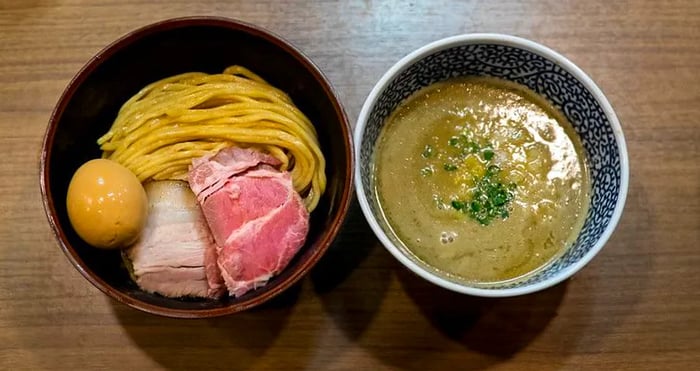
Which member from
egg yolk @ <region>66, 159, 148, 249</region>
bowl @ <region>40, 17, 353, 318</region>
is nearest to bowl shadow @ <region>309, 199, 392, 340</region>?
bowl @ <region>40, 17, 353, 318</region>

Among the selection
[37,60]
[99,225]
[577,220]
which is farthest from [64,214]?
[577,220]

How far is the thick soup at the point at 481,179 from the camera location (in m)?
1.38

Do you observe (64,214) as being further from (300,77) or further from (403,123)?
(403,123)

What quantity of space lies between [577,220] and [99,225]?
89cm

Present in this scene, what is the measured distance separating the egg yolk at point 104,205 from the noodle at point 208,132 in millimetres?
103

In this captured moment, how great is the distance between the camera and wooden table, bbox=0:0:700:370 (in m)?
1.46

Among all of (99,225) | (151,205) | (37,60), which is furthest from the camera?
(37,60)

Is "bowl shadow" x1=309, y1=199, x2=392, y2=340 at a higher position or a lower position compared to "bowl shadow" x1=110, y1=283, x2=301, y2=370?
higher

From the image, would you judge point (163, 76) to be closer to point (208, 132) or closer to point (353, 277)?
point (208, 132)

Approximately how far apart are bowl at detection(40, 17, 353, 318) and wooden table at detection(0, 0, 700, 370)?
0.17 meters

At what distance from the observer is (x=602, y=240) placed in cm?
129

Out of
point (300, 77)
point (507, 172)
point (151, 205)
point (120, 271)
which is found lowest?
point (120, 271)

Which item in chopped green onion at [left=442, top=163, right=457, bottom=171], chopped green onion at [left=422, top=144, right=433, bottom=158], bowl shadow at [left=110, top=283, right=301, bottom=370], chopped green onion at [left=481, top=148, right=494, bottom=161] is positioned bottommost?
bowl shadow at [left=110, top=283, right=301, bottom=370]

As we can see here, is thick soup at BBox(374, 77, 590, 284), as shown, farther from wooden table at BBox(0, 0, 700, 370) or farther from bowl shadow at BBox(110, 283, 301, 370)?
bowl shadow at BBox(110, 283, 301, 370)
